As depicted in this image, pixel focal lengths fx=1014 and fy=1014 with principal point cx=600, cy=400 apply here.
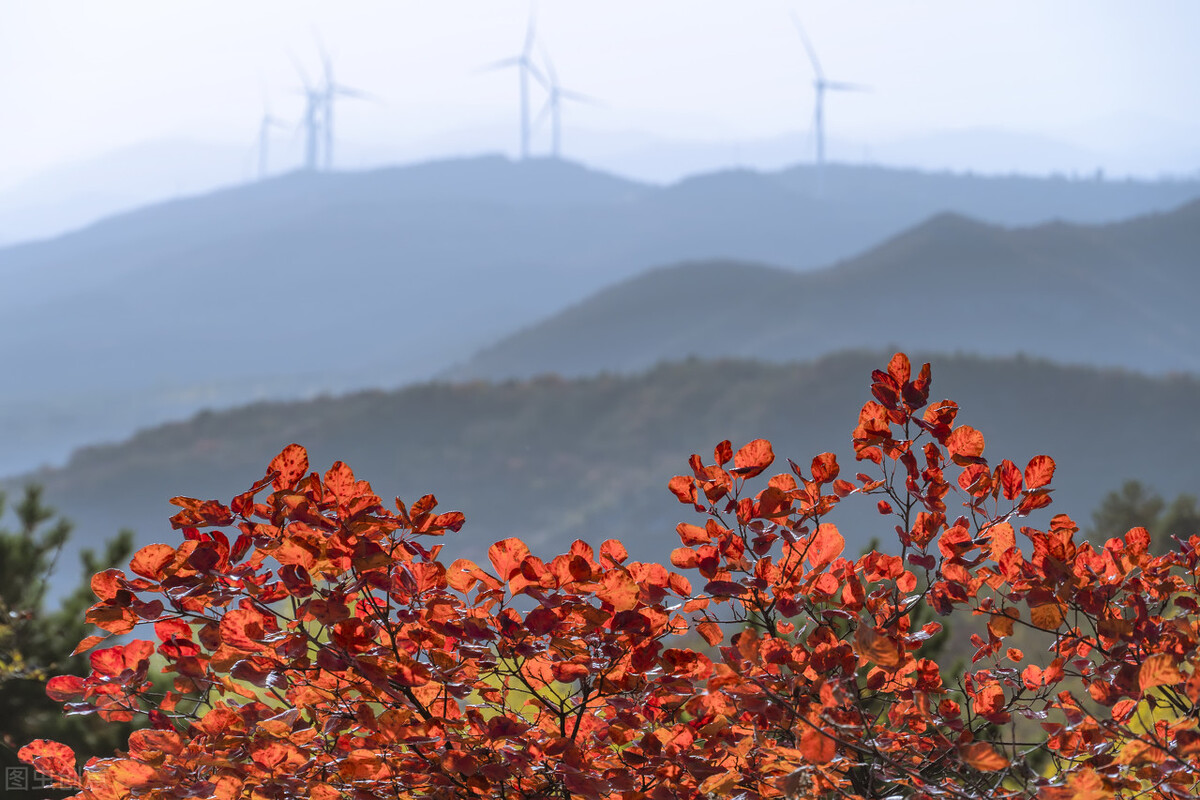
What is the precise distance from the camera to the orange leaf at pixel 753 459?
1957mm

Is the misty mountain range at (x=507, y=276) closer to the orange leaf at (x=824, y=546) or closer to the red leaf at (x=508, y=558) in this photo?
the orange leaf at (x=824, y=546)

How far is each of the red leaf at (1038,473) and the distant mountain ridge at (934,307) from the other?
8470cm

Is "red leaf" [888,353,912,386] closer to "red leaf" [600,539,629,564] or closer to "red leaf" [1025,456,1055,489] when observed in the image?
"red leaf" [1025,456,1055,489]

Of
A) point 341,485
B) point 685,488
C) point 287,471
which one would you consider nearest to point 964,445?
point 685,488

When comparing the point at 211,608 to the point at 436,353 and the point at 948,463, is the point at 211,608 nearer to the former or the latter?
the point at 948,463

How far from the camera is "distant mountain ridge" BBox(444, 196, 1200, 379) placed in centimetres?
8612

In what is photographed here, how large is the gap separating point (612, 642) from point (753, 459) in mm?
471

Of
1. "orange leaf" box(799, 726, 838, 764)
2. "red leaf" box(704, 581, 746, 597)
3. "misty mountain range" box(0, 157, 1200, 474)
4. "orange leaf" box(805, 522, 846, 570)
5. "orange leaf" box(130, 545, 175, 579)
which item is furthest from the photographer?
"misty mountain range" box(0, 157, 1200, 474)

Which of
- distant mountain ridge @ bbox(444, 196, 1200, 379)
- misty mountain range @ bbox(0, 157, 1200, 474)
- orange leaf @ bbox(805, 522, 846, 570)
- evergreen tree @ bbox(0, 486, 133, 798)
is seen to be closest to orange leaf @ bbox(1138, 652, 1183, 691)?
orange leaf @ bbox(805, 522, 846, 570)

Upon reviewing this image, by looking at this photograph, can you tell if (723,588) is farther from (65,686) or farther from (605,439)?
(605,439)

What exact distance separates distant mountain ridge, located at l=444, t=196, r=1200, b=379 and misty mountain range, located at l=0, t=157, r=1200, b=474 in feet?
0.83

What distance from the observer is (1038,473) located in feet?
6.86

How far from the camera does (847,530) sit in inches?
1650

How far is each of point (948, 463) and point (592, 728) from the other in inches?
36.9
